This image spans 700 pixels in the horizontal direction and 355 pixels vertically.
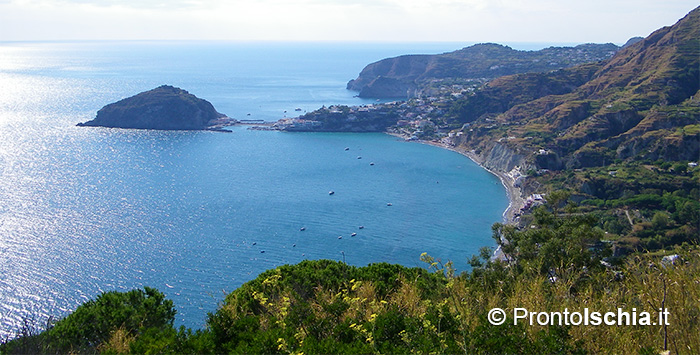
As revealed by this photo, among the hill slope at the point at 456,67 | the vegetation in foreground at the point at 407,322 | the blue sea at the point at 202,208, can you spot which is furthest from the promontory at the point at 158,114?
the vegetation in foreground at the point at 407,322

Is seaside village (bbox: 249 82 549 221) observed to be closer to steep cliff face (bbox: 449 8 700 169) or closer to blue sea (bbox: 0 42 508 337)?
blue sea (bbox: 0 42 508 337)

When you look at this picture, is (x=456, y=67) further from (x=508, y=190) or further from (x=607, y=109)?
(x=508, y=190)

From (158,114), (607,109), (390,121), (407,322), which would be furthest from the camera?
(390,121)

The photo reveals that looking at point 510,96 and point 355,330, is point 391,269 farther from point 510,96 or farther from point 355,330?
point 510,96

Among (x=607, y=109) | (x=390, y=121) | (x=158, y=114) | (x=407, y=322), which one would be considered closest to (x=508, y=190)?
(x=607, y=109)

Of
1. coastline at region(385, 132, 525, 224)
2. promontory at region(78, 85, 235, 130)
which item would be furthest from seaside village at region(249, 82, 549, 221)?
promontory at region(78, 85, 235, 130)

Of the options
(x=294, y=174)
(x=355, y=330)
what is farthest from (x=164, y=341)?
(x=294, y=174)
